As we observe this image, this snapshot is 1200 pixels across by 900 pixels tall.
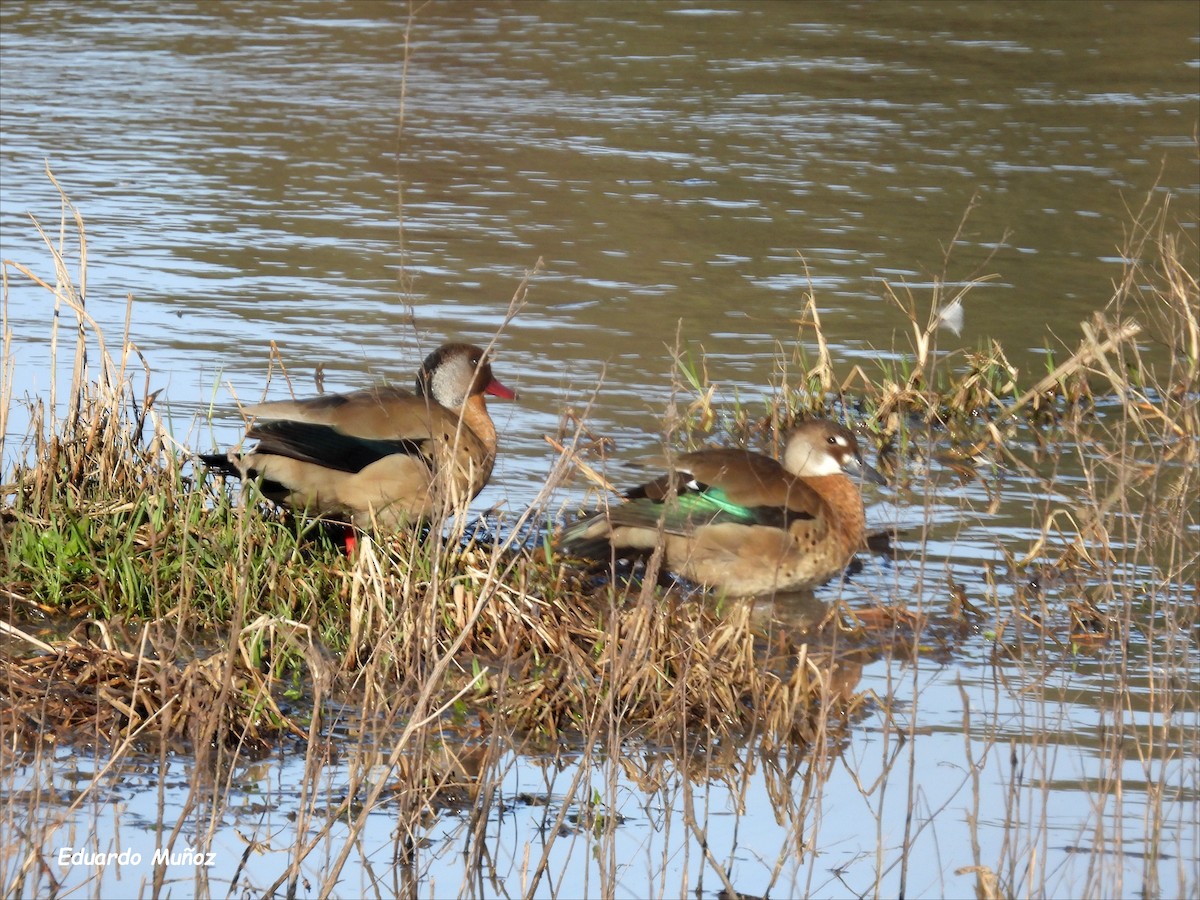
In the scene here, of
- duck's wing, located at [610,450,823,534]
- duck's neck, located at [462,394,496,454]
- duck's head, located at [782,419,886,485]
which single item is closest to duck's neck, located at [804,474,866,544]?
duck's head, located at [782,419,886,485]

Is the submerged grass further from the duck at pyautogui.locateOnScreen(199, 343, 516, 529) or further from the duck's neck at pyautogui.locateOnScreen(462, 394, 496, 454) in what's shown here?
the duck's neck at pyautogui.locateOnScreen(462, 394, 496, 454)

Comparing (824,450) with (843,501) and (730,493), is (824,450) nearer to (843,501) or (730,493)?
(843,501)

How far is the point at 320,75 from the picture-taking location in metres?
17.2

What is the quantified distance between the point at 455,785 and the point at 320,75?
13.6 meters

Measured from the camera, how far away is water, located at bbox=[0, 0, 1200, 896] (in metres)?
4.85

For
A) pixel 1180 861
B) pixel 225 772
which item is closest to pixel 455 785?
pixel 225 772

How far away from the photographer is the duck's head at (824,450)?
6.82 m

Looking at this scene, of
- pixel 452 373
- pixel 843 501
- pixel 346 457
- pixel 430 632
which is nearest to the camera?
pixel 430 632

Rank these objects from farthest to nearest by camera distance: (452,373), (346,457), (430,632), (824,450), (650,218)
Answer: (650,218) < (452,373) < (824,450) < (346,457) < (430,632)

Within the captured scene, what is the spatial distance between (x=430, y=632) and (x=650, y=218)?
26.7 feet

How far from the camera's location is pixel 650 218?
39.8 feet

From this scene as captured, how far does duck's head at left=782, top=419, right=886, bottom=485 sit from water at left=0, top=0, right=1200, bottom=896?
30 cm

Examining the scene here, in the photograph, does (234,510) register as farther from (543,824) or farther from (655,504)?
(543,824)

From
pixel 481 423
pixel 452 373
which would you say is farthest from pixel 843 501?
pixel 452 373
